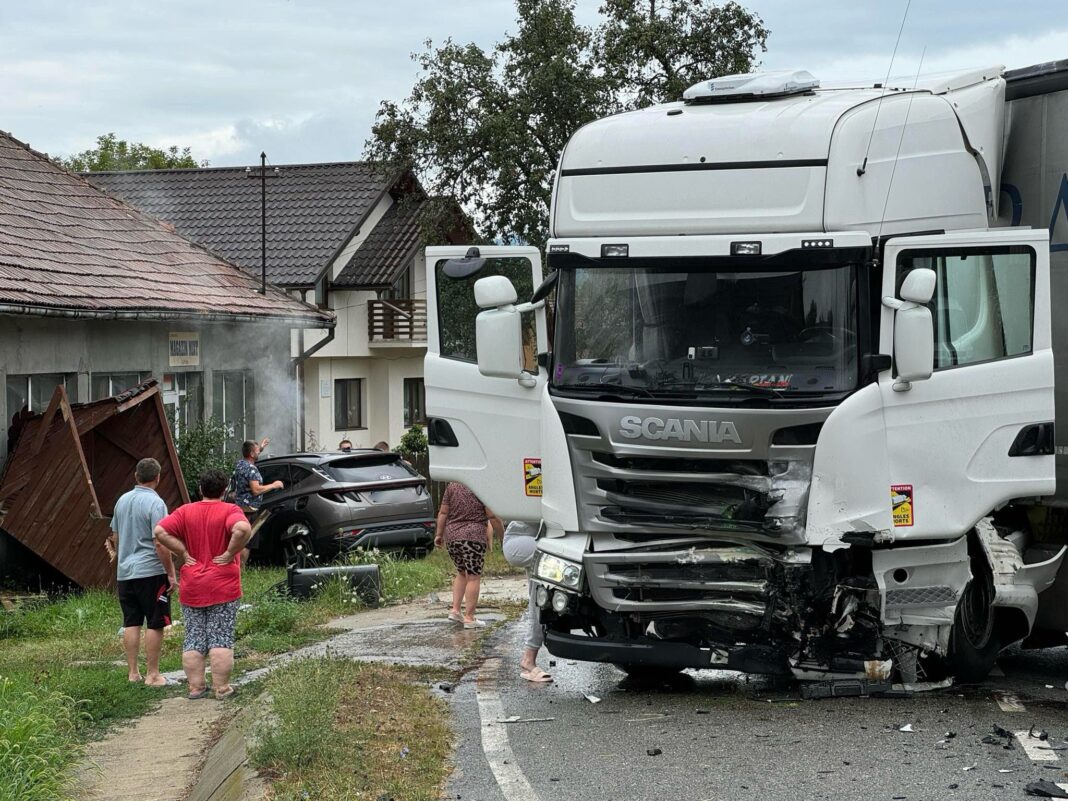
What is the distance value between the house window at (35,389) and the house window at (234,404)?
154 inches

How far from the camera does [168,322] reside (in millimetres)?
19766

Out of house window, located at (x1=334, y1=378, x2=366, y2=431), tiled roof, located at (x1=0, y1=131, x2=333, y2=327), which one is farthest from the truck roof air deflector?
house window, located at (x1=334, y1=378, x2=366, y2=431)

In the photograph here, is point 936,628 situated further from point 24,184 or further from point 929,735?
point 24,184

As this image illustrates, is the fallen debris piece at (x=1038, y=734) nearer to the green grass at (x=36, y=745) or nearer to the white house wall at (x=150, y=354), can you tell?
the green grass at (x=36, y=745)

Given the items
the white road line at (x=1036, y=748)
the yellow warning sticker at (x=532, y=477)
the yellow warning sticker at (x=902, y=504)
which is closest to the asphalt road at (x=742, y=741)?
the white road line at (x=1036, y=748)

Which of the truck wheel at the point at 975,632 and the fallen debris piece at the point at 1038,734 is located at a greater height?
the truck wheel at the point at 975,632

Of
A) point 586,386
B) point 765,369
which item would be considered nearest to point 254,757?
point 586,386

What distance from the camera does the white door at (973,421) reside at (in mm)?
8516

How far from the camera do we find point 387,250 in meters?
40.1

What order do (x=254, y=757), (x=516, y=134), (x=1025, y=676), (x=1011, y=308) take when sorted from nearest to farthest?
(x=254, y=757) < (x=1011, y=308) < (x=1025, y=676) < (x=516, y=134)

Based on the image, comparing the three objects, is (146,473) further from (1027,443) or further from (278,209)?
(278,209)

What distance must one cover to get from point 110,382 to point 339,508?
326 cm

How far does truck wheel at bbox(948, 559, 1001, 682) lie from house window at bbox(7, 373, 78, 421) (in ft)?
35.0

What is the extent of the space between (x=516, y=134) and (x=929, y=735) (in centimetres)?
2398
